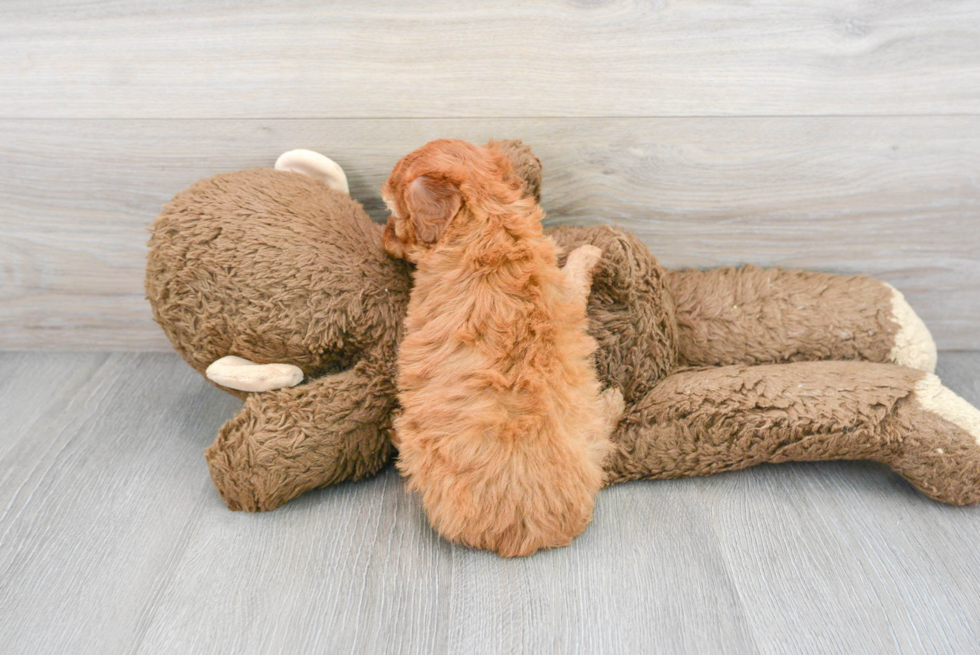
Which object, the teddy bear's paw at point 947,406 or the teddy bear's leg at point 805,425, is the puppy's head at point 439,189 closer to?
the teddy bear's leg at point 805,425

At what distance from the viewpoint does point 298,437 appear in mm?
849

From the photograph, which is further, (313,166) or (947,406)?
(313,166)

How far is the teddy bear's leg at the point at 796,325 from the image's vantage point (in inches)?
39.0

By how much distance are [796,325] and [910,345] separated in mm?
165

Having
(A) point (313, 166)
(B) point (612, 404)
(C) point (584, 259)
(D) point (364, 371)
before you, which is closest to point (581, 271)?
(C) point (584, 259)

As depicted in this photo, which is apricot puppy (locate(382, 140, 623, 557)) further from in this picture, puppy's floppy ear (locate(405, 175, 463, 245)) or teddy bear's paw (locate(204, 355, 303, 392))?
teddy bear's paw (locate(204, 355, 303, 392))

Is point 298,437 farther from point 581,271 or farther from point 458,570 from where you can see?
point 581,271

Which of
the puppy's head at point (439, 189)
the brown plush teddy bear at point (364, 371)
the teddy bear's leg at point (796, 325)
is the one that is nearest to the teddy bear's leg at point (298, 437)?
the brown plush teddy bear at point (364, 371)

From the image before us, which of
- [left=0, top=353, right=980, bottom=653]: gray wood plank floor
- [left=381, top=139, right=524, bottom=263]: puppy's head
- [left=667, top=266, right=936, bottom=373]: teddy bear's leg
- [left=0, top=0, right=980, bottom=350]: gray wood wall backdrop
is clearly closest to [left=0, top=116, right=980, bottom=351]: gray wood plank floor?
[left=0, top=0, right=980, bottom=350]: gray wood wall backdrop

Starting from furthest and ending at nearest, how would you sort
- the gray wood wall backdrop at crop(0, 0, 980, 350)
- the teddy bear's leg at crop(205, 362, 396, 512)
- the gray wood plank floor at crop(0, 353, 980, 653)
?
the gray wood wall backdrop at crop(0, 0, 980, 350)
the teddy bear's leg at crop(205, 362, 396, 512)
the gray wood plank floor at crop(0, 353, 980, 653)

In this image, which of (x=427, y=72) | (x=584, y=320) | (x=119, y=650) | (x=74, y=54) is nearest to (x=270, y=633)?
(x=119, y=650)

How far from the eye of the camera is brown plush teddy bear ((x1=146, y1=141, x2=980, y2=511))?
860mm

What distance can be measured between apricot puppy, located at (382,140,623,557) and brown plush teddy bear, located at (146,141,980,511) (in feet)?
0.31

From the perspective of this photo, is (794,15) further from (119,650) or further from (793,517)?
(119,650)
